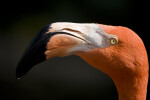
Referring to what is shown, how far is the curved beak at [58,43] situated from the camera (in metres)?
1.99

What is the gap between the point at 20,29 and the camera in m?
6.40

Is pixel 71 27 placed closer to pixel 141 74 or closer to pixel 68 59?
pixel 141 74

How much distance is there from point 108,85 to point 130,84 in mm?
3545

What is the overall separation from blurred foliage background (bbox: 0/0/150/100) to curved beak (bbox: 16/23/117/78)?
10.8ft

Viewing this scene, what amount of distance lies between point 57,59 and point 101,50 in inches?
163

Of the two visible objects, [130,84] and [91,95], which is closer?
[130,84]

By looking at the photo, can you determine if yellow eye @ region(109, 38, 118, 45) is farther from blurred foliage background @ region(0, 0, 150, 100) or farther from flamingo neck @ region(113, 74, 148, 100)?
blurred foliage background @ region(0, 0, 150, 100)

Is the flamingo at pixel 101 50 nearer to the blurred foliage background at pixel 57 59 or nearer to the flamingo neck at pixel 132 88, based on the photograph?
the flamingo neck at pixel 132 88

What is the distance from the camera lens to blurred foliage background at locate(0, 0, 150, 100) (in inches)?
216

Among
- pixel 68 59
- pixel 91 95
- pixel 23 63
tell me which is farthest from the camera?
pixel 68 59

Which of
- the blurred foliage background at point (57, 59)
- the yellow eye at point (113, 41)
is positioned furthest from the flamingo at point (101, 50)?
the blurred foliage background at point (57, 59)

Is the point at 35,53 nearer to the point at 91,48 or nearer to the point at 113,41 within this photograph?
the point at 91,48

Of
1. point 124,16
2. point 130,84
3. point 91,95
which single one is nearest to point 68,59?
point 91,95

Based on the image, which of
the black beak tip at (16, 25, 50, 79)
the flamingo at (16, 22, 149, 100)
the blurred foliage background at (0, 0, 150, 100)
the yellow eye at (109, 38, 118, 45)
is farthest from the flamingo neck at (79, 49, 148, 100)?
the blurred foliage background at (0, 0, 150, 100)
